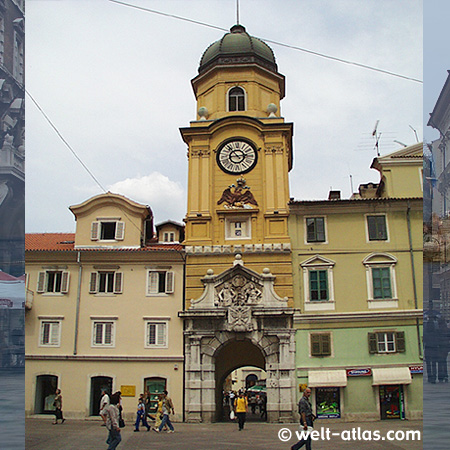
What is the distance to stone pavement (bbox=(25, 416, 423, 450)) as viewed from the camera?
13.0 m

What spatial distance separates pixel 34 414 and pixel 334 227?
39.7 feet

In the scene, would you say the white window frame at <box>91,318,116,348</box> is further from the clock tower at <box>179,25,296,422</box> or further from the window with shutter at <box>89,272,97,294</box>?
the clock tower at <box>179,25,296,422</box>

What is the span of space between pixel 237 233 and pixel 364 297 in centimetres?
499

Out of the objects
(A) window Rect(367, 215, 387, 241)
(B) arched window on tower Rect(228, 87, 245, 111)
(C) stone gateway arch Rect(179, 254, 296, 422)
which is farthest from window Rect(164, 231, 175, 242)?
(A) window Rect(367, 215, 387, 241)

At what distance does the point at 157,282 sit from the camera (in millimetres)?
18875

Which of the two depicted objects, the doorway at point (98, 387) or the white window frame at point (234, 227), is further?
the white window frame at point (234, 227)

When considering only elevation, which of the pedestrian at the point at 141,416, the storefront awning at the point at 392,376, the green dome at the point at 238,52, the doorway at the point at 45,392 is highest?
the green dome at the point at 238,52

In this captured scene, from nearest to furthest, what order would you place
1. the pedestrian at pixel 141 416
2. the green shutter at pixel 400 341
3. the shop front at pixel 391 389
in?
the pedestrian at pixel 141 416, the shop front at pixel 391 389, the green shutter at pixel 400 341

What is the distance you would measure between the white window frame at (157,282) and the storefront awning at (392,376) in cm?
740

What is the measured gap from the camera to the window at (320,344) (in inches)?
699

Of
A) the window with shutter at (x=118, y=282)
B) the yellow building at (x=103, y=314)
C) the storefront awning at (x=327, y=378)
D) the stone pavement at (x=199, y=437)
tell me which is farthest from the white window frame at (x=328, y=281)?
the window with shutter at (x=118, y=282)

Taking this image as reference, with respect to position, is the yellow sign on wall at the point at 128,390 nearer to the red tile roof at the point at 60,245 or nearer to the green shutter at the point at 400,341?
the red tile roof at the point at 60,245

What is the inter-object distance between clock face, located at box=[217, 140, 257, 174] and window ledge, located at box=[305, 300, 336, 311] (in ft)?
18.0

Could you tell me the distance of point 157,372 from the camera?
17953 millimetres
